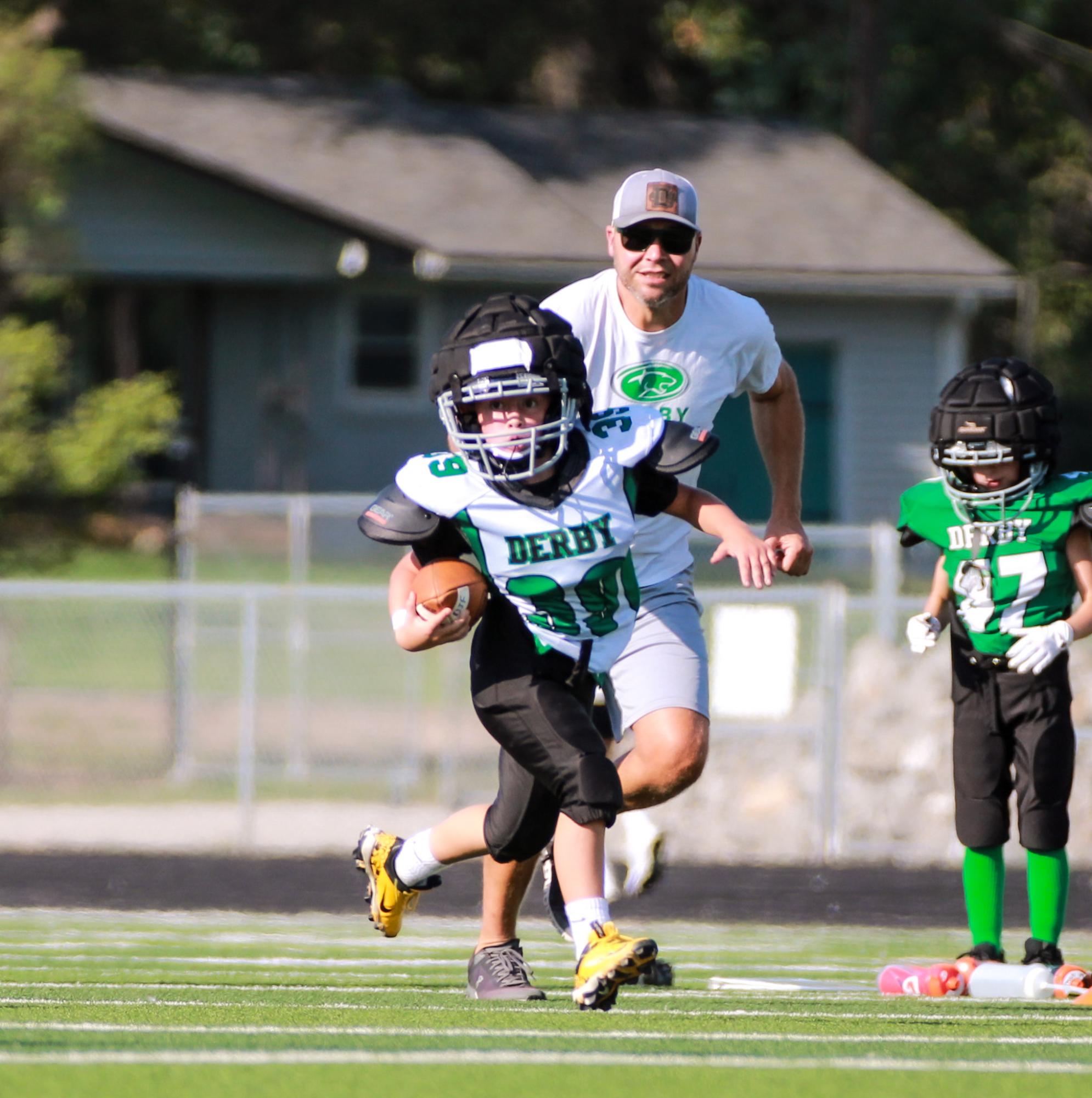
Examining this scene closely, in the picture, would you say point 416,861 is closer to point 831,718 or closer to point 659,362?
point 659,362

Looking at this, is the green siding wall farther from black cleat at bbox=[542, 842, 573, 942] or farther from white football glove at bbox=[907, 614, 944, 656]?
black cleat at bbox=[542, 842, 573, 942]

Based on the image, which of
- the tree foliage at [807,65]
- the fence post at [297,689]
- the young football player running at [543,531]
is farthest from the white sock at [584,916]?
the tree foliage at [807,65]

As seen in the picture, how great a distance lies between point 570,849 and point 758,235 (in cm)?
Result: 1897

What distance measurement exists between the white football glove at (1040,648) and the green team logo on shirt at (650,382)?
1.18 metres

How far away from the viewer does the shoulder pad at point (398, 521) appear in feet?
17.1

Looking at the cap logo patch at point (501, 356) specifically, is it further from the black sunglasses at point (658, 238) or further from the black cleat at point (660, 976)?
the black cleat at point (660, 976)

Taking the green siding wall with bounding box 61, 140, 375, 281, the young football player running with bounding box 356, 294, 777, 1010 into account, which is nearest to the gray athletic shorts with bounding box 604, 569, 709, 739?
the young football player running with bounding box 356, 294, 777, 1010

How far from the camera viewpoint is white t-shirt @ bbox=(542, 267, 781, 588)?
588 centimetres

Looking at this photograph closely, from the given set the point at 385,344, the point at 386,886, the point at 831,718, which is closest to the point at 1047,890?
the point at 386,886

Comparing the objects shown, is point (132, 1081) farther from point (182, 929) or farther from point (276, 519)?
point (276, 519)

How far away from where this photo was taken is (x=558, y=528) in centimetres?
522

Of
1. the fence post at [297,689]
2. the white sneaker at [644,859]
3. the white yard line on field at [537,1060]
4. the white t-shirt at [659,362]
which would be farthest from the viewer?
the fence post at [297,689]

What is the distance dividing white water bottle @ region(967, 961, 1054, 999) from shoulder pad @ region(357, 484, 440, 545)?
200cm

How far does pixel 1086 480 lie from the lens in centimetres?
627
